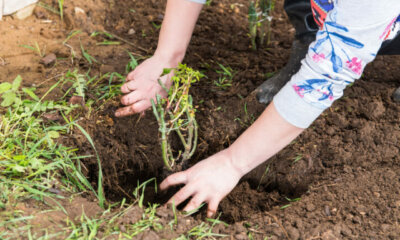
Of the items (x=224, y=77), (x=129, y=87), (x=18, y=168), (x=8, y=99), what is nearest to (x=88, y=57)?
(x=129, y=87)

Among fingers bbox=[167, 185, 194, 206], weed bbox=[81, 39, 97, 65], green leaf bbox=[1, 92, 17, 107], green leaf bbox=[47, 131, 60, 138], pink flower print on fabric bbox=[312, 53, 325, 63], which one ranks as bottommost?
fingers bbox=[167, 185, 194, 206]

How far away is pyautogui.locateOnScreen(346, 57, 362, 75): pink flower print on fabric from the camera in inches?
53.9

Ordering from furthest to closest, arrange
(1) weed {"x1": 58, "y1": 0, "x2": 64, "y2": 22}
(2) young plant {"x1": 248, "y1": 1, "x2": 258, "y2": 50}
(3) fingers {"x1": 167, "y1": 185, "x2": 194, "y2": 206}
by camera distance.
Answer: (1) weed {"x1": 58, "y1": 0, "x2": 64, "y2": 22} → (2) young plant {"x1": 248, "y1": 1, "x2": 258, "y2": 50} → (3) fingers {"x1": 167, "y1": 185, "x2": 194, "y2": 206}

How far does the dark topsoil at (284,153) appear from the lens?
165 centimetres

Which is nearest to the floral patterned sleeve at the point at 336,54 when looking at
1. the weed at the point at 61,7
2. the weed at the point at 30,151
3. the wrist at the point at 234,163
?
the wrist at the point at 234,163

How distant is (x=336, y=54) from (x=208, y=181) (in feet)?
2.23

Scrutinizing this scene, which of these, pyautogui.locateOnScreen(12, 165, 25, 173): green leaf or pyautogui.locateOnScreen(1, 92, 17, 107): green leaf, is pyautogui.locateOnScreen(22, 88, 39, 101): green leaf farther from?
pyautogui.locateOnScreen(12, 165, 25, 173): green leaf

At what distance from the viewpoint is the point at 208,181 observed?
1655 millimetres

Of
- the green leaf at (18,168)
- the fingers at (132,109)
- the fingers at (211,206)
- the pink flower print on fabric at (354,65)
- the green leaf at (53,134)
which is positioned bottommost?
the fingers at (211,206)

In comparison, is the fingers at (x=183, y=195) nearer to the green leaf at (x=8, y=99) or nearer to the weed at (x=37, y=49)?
the green leaf at (x=8, y=99)

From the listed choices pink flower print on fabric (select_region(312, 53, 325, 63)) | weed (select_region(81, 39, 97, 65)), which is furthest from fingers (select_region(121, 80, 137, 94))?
pink flower print on fabric (select_region(312, 53, 325, 63))

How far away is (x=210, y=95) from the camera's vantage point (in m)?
2.16

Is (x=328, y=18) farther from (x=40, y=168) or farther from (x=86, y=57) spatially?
(x=86, y=57)

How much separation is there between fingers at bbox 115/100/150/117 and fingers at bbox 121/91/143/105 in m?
0.03
